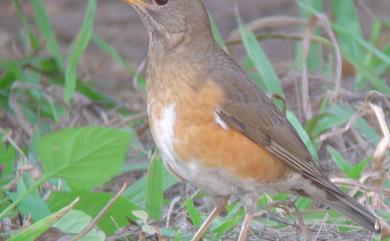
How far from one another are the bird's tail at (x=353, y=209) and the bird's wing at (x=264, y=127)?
8 cm

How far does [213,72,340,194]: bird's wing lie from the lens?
564 centimetres

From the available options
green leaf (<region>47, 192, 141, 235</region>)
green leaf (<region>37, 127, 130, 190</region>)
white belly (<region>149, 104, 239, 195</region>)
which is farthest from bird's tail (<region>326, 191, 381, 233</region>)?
green leaf (<region>37, 127, 130, 190</region>)

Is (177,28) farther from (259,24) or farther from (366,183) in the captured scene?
(259,24)

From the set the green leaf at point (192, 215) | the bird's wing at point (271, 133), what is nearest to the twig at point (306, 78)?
the bird's wing at point (271, 133)

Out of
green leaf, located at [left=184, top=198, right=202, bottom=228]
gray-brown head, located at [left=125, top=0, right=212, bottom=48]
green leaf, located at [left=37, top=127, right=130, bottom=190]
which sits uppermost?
gray-brown head, located at [left=125, top=0, right=212, bottom=48]

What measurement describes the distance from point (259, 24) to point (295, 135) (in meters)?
2.19

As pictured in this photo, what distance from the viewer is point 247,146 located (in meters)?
5.54

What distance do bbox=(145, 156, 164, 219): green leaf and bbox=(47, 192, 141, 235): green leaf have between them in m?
0.11

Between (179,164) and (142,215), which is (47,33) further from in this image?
(142,215)

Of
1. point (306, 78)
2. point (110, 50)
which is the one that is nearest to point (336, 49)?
point (306, 78)

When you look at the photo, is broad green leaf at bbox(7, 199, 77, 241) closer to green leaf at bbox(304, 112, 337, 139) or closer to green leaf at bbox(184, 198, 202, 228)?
green leaf at bbox(184, 198, 202, 228)

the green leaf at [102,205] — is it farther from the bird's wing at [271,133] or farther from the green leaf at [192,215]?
the bird's wing at [271,133]

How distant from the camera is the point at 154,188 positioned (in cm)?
569

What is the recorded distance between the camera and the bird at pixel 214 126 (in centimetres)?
536
